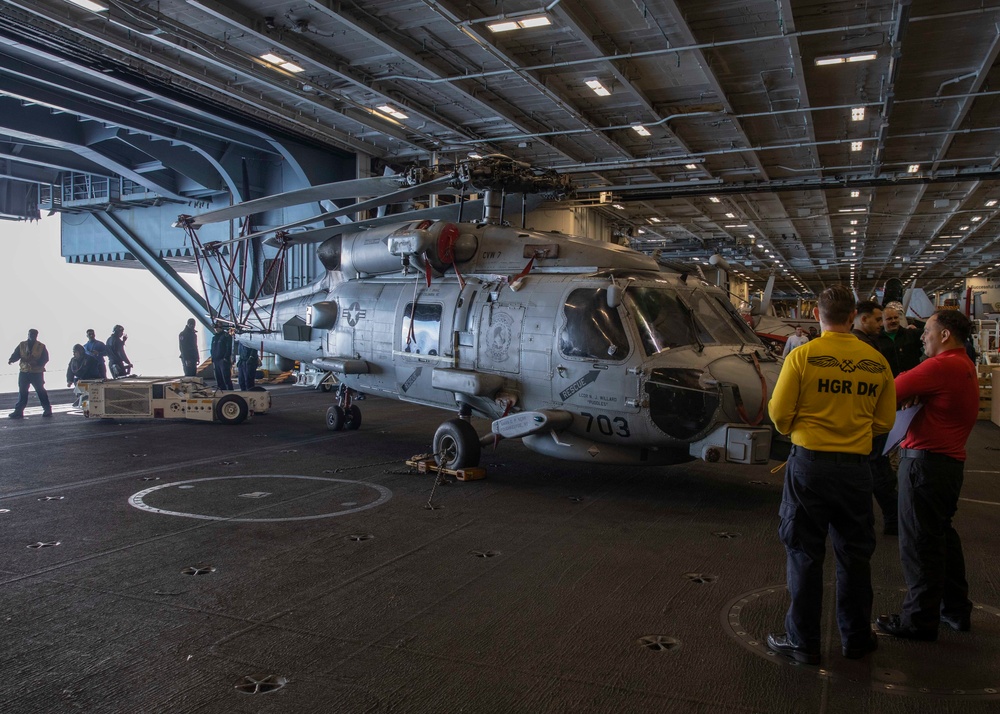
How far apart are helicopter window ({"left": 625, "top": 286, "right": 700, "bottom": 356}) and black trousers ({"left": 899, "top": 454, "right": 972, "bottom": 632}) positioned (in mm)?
3245

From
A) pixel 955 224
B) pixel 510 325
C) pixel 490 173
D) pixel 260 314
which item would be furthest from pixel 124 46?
pixel 955 224

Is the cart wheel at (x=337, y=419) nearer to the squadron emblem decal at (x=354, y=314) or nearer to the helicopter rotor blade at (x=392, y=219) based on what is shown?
the squadron emblem decal at (x=354, y=314)

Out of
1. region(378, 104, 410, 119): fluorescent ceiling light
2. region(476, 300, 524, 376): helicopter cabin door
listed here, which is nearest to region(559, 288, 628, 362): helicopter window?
region(476, 300, 524, 376): helicopter cabin door

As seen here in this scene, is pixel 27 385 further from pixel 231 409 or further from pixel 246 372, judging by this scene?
pixel 231 409

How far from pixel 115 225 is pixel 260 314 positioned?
38.9ft

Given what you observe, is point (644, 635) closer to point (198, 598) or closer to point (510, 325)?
point (198, 598)

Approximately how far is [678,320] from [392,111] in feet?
32.0

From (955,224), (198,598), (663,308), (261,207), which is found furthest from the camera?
(955,224)

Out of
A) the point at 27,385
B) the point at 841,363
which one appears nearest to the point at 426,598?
the point at 841,363

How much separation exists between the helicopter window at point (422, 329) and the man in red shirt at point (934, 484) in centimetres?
572

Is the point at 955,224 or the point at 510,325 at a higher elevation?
the point at 955,224

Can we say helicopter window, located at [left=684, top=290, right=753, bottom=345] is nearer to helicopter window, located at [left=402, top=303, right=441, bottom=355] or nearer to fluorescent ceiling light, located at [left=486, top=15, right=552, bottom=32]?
helicopter window, located at [left=402, top=303, right=441, bottom=355]

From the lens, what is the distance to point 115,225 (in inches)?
857

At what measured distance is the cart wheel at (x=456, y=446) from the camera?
823 cm
